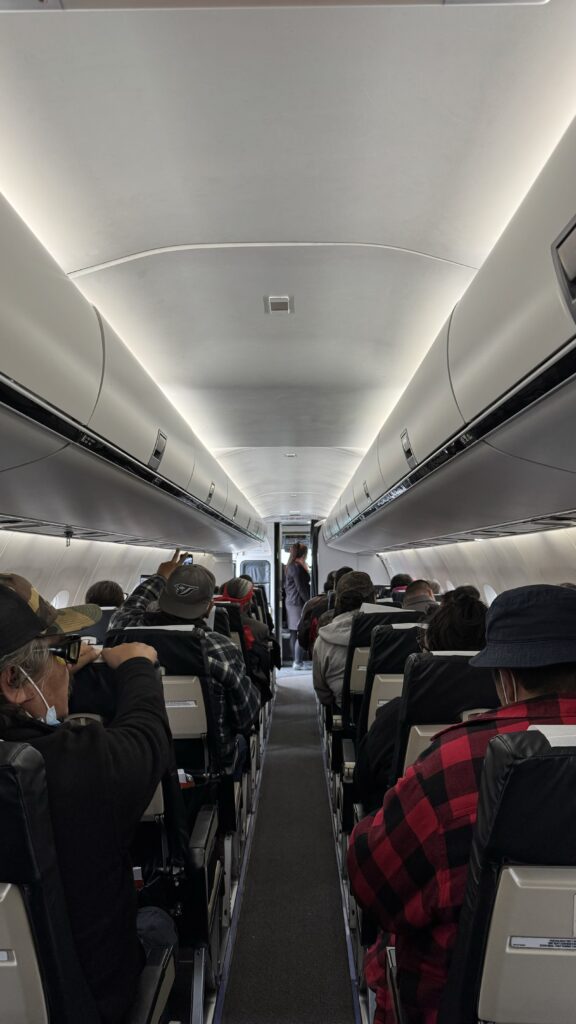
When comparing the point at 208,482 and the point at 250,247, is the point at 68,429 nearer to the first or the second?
the point at 250,247

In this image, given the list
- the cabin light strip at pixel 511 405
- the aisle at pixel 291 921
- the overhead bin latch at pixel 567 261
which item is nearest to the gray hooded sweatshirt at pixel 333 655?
the aisle at pixel 291 921

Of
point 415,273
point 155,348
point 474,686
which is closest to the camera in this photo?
point 474,686

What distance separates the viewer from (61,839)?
1.51 meters

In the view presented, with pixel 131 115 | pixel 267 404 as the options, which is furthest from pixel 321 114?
pixel 267 404

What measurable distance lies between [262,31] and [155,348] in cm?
269

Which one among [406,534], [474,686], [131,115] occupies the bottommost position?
[474,686]

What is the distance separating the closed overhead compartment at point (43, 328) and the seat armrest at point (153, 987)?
1.97 metres

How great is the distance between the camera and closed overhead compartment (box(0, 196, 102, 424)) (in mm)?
2098

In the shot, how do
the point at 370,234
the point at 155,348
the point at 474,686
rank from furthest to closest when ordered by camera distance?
the point at 155,348, the point at 370,234, the point at 474,686

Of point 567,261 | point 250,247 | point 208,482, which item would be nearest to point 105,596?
point 208,482

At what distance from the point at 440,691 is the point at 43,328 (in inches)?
82.0

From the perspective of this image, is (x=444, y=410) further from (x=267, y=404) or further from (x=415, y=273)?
(x=267, y=404)

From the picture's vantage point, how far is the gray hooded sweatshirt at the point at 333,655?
542cm

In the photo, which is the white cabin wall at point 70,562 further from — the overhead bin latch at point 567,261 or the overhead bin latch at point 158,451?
the overhead bin latch at point 567,261
